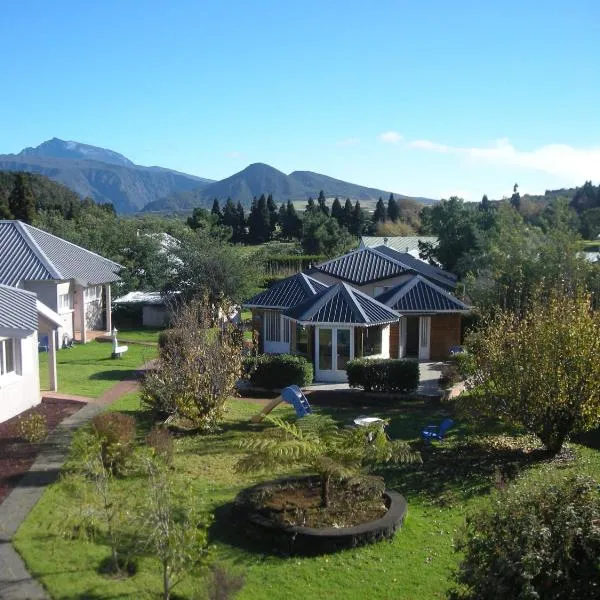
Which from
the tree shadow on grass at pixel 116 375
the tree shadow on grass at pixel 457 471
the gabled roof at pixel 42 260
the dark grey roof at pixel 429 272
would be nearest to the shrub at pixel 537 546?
the tree shadow on grass at pixel 457 471

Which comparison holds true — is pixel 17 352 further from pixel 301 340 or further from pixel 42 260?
pixel 42 260

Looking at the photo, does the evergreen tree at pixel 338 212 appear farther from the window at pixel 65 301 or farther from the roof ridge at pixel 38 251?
the window at pixel 65 301

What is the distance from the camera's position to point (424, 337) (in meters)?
31.9

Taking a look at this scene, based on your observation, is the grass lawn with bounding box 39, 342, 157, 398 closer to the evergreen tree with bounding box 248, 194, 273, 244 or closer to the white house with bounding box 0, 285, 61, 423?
the white house with bounding box 0, 285, 61, 423

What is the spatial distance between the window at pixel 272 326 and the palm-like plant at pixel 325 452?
16.7 meters

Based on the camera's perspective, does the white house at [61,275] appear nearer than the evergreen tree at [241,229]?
Yes

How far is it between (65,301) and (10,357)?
1494 cm

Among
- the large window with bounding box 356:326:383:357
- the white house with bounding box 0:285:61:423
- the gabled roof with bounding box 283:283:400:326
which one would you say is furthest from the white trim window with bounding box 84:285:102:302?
the large window with bounding box 356:326:383:357

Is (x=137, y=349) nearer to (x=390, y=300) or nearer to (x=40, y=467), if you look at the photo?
(x=390, y=300)

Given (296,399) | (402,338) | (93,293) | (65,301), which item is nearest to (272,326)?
(402,338)

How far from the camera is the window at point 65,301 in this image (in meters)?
34.7

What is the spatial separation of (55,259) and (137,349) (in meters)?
6.29

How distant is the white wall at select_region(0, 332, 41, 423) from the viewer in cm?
2022

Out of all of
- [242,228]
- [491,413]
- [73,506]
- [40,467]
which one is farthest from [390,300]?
[242,228]
